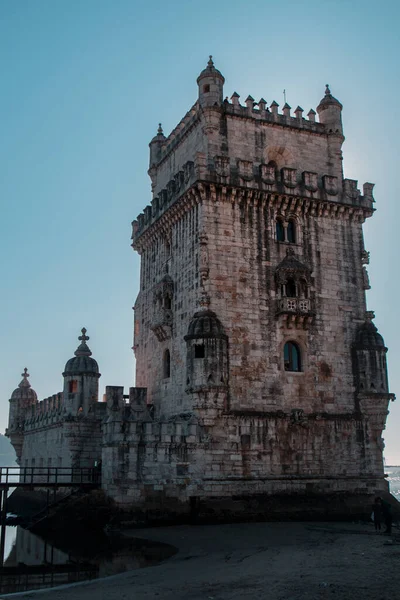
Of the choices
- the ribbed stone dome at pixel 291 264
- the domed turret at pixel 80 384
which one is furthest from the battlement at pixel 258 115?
the domed turret at pixel 80 384

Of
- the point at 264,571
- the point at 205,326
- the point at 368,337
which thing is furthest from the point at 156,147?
the point at 264,571

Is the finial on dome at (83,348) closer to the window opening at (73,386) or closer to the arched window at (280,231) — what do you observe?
the window opening at (73,386)

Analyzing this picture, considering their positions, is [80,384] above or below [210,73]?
below

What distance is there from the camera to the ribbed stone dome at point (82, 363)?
121 feet

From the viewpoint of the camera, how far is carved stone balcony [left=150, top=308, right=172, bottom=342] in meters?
31.3

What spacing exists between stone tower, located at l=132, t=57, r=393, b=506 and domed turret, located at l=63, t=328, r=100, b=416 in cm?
469

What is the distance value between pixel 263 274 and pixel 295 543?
12.5 meters

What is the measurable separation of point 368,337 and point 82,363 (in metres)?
15.8

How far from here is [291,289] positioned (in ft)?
101

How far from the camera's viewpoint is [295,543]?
21.5m

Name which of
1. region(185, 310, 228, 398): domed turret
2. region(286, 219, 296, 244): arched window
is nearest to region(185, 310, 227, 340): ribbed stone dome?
region(185, 310, 228, 398): domed turret

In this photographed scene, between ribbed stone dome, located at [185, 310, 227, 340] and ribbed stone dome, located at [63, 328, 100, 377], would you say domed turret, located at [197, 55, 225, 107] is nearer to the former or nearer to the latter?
ribbed stone dome, located at [185, 310, 227, 340]

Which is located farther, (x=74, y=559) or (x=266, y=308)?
(x=266, y=308)

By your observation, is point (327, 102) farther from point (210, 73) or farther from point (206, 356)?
point (206, 356)
